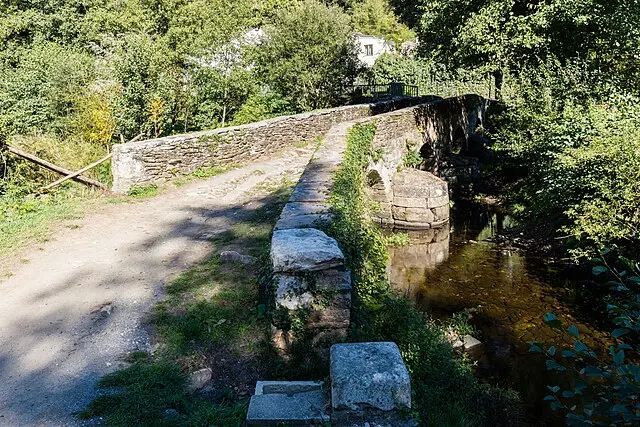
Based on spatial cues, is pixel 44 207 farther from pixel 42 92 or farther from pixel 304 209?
pixel 42 92

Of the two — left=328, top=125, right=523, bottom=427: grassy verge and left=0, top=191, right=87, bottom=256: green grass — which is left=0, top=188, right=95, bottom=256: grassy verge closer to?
left=0, top=191, right=87, bottom=256: green grass

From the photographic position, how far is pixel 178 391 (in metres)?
3.63

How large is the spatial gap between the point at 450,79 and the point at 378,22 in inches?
1211

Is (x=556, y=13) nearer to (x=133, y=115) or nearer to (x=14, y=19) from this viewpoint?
(x=133, y=115)

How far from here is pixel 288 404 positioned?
3.17 m

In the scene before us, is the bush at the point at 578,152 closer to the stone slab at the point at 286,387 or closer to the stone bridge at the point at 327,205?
the stone bridge at the point at 327,205

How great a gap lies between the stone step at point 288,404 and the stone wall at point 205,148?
6.98m

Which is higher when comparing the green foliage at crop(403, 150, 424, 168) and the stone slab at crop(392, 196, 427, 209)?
the green foliage at crop(403, 150, 424, 168)

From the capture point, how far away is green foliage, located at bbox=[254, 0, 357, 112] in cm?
1870

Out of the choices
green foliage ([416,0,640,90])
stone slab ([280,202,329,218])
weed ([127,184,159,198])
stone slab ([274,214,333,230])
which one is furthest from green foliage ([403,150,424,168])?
stone slab ([274,214,333,230])

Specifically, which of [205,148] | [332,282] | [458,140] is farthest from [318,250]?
[458,140]

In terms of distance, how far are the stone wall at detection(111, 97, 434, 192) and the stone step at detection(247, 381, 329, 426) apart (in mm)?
6980

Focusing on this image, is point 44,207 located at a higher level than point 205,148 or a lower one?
lower

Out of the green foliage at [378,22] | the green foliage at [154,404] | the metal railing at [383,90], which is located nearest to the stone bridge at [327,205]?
the green foliage at [154,404]
